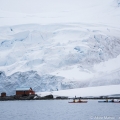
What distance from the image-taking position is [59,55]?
165 ft

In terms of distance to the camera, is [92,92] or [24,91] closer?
[92,92]

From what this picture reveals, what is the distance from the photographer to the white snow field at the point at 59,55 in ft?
154

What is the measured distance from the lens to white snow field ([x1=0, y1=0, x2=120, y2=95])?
47.0 meters

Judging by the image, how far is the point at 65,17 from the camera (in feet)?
230

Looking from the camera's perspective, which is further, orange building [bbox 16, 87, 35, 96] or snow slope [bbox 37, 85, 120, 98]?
orange building [bbox 16, 87, 35, 96]

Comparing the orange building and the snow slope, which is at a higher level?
the orange building

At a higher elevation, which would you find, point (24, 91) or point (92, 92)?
point (24, 91)

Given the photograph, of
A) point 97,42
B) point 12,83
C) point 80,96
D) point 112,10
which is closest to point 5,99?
point 12,83

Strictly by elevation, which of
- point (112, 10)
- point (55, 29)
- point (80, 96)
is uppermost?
point (112, 10)

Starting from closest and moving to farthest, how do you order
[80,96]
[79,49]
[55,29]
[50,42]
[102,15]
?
1. [80,96]
2. [79,49]
3. [50,42]
4. [55,29]
5. [102,15]

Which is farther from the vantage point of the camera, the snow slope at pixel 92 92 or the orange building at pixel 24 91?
the orange building at pixel 24 91

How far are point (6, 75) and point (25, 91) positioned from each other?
8.71ft

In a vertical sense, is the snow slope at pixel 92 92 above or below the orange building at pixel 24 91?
below

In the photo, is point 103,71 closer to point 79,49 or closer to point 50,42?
point 79,49
